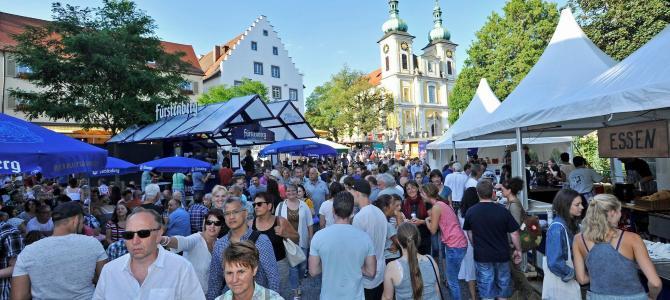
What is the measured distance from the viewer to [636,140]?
4.85m

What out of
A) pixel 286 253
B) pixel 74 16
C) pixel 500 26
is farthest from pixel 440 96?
pixel 286 253

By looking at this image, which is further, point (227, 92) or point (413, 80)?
point (413, 80)

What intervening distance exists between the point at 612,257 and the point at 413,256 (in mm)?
1454

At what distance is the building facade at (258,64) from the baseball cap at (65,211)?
128 feet

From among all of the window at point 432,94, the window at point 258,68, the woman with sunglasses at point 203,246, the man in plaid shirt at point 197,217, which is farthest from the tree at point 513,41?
the window at point 432,94

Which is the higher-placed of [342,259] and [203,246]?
[203,246]

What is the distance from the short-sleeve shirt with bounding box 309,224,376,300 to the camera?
11.1 ft

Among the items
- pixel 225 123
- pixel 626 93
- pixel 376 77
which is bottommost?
pixel 626 93

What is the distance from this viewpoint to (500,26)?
31812 mm

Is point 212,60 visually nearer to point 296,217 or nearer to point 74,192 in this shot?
point 74,192

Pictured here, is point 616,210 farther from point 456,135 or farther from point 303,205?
point 456,135

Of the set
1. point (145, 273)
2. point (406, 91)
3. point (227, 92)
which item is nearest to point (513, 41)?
point (227, 92)

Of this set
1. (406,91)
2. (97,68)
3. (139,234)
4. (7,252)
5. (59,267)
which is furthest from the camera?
(406,91)

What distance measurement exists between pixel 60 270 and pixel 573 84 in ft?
25.1
